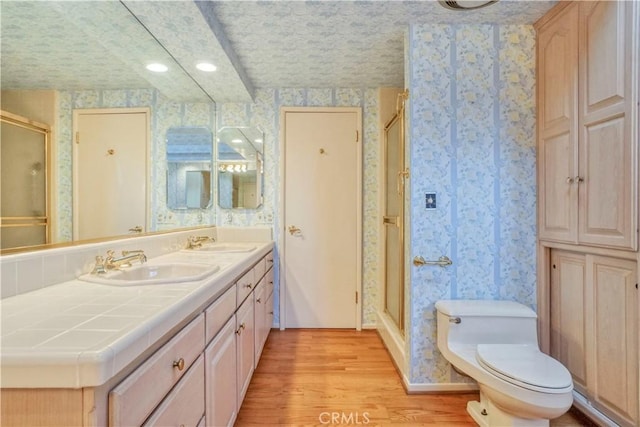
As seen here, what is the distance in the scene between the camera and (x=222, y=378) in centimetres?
121

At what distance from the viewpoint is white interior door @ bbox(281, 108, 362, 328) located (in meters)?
2.76

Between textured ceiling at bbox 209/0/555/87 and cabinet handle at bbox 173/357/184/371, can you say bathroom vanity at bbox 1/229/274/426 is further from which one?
textured ceiling at bbox 209/0/555/87

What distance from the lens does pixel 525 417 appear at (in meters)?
1.29

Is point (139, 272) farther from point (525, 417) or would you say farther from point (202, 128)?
point (525, 417)

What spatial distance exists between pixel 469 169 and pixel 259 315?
1.69 meters

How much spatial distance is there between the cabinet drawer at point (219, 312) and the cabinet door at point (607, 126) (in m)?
1.78

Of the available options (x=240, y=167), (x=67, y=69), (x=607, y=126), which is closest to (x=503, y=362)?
(x=607, y=126)

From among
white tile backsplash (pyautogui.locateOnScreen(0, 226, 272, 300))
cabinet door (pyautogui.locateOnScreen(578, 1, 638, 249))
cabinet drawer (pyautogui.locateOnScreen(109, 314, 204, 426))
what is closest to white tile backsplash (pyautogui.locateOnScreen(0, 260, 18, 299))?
white tile backsplash (pyautogui.locateOnScreen(0, 226, 272, 300))

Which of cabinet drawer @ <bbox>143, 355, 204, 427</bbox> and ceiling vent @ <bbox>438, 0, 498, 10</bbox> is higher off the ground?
ceiling vent @ <bbox>438, 0, 498, 10</bbox>

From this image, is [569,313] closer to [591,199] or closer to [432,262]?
[591,199]

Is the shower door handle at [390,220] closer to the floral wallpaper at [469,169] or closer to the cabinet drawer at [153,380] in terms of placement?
the floral wallpaper at [469,169]

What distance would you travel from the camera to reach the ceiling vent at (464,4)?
150 cm

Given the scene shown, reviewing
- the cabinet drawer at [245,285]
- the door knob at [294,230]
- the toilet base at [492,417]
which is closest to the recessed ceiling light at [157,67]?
the cabinet drawer at [245,285]

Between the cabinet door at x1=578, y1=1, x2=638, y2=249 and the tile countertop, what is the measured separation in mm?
1781
